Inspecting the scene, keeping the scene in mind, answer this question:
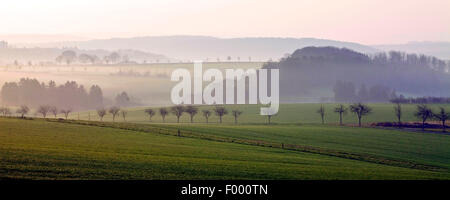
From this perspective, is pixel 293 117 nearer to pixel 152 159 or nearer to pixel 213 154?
pixel 213 154

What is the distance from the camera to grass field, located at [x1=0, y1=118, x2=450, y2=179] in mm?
36750

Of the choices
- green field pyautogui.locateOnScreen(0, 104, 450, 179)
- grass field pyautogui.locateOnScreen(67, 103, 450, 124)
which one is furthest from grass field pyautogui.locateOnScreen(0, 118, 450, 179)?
grass field pyautogui.locateOnScreen(67, 103, 450, 124)

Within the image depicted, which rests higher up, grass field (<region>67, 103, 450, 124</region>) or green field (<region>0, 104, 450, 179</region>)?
grass field (<region>67, 103, 450, 124</region>)

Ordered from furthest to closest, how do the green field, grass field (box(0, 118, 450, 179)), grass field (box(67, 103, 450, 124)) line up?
grass field (box(67, 103, 450, 124)) → the green field → grass field (box(0, 118, 450, 179))

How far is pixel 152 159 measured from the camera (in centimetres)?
4356

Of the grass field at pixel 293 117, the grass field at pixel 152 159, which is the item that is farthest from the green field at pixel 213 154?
the grass field at pixel 293 117

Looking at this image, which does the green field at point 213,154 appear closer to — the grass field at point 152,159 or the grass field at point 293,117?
the grass field at point 152,159

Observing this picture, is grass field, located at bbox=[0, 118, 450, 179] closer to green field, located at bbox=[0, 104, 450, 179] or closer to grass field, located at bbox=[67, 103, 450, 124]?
green field, located at bbox=[0, 104, 450, 179]

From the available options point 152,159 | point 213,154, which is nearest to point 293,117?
point 213,154

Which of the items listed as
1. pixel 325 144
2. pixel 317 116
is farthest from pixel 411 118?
pixel 325 144
